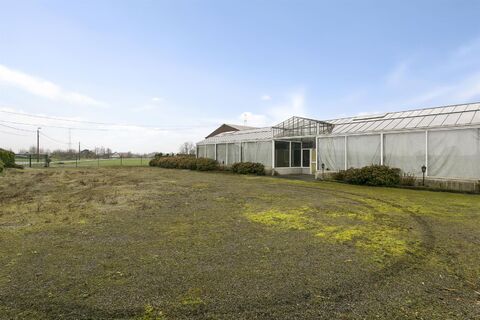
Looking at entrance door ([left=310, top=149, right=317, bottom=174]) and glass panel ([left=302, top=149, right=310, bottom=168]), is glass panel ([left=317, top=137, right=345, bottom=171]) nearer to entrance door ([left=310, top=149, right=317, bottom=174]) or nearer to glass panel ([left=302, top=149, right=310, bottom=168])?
entrance door ([left=310, top=149, right=317, bottom=174])

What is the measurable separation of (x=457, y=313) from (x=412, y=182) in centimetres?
1208

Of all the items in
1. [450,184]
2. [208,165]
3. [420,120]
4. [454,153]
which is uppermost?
[420,120]

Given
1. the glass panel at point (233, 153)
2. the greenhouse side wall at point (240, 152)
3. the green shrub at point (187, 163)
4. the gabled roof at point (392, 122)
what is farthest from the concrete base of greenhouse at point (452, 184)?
the green shrub at point (187, 163)

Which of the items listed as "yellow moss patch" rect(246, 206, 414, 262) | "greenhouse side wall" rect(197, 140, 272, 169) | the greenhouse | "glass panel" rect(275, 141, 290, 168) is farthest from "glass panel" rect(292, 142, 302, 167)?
"yellow moss patch" rect(246, 206, 414, 262)

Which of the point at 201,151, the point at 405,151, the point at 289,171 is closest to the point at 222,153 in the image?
the point at 201,151

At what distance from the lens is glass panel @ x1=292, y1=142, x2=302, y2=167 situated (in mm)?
21062

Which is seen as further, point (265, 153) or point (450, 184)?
point (265, 153)

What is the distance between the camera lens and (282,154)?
67.4 feet

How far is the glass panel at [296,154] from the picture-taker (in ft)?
69.1

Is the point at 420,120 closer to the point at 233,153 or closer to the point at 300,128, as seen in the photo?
the point at 300,128

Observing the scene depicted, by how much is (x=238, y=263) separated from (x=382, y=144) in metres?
13.5

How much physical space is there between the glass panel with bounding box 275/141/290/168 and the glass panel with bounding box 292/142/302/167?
518 millimetres

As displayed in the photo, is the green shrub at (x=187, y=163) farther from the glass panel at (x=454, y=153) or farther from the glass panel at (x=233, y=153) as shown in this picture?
the glass panel at (x=454, y=153)

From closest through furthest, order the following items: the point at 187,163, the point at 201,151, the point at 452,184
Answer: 1. the point at 452,184
2. the point at 187,163
3. the point at 201,151
